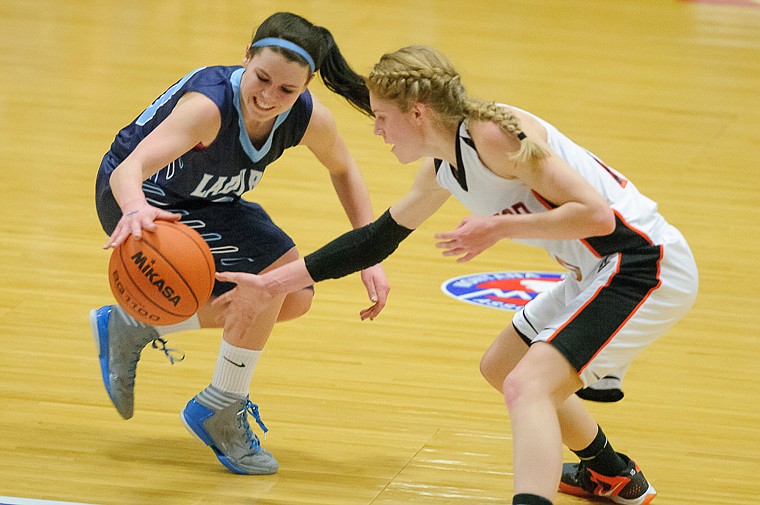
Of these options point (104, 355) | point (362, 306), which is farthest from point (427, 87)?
point (362, 306)

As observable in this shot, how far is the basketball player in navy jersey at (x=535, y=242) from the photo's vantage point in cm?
274

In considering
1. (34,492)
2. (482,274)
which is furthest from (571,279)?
(482,274)

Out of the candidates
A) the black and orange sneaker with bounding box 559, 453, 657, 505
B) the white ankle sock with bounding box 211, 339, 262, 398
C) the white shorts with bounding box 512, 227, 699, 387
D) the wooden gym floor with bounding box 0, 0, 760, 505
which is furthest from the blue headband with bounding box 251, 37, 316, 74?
the black and orange sneaker with bounding box 559, 453, 657, 505

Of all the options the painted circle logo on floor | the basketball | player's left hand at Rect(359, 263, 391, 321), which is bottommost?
the painted circle logo on floor

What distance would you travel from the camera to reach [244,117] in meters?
3.29

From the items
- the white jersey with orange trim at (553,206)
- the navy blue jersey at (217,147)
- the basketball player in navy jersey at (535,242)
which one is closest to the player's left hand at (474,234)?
the basketball player in navy jersey at (535,242)

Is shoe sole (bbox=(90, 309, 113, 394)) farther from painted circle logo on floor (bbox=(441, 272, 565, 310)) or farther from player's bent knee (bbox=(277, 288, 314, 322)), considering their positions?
painted circle logo on floor (bbox=(441, 272, 565, 310))

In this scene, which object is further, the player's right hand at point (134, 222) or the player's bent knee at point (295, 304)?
the player's bent knee at point (295, 304)

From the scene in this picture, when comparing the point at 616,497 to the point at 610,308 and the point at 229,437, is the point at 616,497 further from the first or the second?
the point at 229,437

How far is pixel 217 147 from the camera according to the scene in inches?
130

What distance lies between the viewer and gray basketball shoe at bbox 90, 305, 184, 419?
3.50 m

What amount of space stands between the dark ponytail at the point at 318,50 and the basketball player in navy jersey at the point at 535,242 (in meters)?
0.35

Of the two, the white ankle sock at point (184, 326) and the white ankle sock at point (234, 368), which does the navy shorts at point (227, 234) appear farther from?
the white ankle sock at point (234, 368)

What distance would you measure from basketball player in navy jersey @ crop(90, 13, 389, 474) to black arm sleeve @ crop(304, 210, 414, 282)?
0.22 metres
